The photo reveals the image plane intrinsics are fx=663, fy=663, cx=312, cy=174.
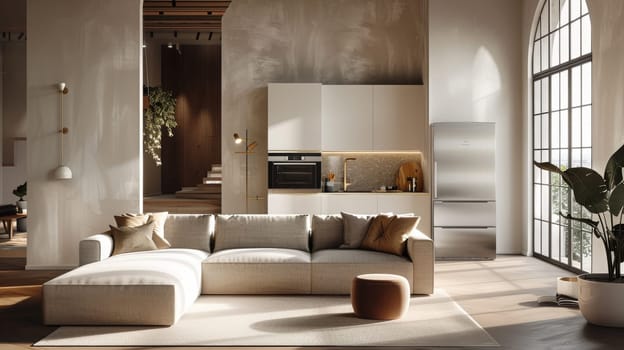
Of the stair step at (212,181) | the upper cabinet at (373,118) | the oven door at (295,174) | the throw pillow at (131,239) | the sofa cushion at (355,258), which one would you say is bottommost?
the sofa cushion at (355,258)

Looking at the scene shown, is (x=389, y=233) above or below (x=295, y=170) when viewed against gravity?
below

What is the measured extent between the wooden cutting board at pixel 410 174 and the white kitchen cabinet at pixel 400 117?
0.30 meters

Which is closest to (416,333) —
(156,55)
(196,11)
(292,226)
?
(292,226)

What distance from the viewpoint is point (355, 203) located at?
912cm

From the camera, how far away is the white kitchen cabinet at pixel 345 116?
30.9ft

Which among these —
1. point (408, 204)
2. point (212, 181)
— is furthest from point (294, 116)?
point (212, 181)

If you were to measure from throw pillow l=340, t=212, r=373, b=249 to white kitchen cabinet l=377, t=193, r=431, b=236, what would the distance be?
221cm

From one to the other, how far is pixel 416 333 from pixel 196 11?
6413 millimetres

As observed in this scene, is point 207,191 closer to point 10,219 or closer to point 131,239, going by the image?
point 10,219

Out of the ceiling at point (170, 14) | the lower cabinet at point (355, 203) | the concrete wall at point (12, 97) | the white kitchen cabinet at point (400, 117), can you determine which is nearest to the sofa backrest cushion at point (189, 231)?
the lower cabinet at point (355, 203)

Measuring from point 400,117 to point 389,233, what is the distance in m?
3.31

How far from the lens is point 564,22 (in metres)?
8.00

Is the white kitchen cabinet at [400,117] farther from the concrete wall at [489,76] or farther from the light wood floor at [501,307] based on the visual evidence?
the light wood floor at [501,307]

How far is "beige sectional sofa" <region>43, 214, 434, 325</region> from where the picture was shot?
506 centimetres
